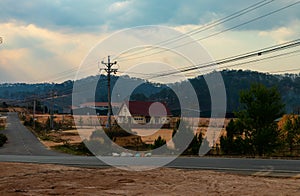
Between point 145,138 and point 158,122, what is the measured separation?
3.95 metres

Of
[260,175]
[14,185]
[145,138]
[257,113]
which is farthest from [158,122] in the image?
[14,185]

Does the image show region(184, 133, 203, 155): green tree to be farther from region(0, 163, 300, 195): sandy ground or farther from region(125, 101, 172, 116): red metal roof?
region(0, 163, 300, 195): sandy ground

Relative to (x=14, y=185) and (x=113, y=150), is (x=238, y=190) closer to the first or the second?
(x=14, y=185)

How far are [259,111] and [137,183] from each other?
81.8 ft

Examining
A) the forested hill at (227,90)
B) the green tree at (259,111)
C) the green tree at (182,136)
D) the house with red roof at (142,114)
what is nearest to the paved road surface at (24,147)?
the forested hill at (227,90)

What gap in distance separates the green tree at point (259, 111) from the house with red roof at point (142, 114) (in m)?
10.9

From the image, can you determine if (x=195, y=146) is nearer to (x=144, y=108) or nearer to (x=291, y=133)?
(x=291, y=133)

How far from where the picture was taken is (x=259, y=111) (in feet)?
118

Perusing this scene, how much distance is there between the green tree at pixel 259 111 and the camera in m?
35.7

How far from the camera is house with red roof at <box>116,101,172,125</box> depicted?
152 feet

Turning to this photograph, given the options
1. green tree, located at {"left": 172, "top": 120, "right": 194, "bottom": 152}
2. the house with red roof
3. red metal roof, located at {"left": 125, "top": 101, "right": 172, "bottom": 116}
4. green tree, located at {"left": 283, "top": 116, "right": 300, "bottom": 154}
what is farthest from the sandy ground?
red metal roof, located at {"left": 125, "top": 101, "right": 172, "bottom": 116}

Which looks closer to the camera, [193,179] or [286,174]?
[193,179]

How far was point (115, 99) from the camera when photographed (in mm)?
43750

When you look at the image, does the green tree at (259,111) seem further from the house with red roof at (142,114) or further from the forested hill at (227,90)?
the house with red roof at (142,114)
